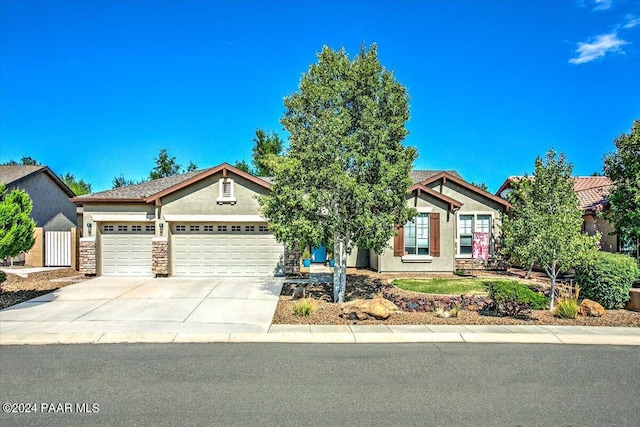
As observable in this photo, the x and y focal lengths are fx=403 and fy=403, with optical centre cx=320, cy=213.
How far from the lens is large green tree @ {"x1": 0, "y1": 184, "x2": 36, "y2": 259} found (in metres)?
10.5

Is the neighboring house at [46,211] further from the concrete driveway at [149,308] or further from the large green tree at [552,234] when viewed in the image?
the large green tree at [552,234]

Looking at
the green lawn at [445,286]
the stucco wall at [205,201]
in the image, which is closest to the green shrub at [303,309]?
the green lawn at [445,286]

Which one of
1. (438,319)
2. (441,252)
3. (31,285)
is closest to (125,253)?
(31,285)

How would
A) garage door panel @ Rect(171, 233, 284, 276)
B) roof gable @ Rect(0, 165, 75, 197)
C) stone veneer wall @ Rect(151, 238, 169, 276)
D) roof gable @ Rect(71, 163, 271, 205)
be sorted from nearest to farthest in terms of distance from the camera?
1. stone veneer wall @ Rect(151, 238, 169, 276)
2. roof gable @ Rect(71, 163, 271, 205)
3. garage door panel @ Rect(171, 233, 284, 276)
4. roof gable @ Rect(0, 165, 75, 197)

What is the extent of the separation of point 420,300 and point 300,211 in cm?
404

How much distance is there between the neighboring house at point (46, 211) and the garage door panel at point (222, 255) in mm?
5795

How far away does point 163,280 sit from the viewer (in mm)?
15102

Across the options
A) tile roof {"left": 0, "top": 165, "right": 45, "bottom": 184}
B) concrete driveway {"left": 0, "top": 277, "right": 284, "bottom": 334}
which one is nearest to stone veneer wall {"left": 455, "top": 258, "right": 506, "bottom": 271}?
concrete driveway {"left": 0, "top": 277, "right": 284, "bottom": 334}

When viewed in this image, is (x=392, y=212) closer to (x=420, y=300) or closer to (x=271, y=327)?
(x=420, y=300)

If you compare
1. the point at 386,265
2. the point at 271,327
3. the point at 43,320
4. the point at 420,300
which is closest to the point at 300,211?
the point at 271,327

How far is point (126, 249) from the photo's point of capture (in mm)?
16469

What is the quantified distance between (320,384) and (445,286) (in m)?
9.05

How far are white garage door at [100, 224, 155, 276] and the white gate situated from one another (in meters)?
3.80

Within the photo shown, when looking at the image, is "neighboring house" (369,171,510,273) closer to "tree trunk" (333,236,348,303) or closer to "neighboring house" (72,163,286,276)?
"neighboring house" (72,163,286,276)
